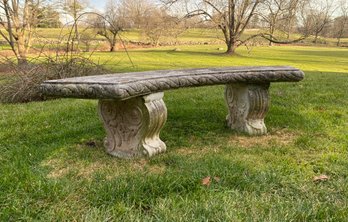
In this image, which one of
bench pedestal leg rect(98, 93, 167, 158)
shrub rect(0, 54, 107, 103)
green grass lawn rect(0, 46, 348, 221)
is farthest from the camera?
shrub rect(0, 54, 107, 103)

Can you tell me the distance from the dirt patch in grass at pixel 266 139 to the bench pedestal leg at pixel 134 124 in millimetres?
854

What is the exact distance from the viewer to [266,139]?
11.4ft

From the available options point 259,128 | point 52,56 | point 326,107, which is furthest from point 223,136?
point 52,56

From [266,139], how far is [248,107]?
387mm

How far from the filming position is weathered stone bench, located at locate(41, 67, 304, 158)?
2.33 meters

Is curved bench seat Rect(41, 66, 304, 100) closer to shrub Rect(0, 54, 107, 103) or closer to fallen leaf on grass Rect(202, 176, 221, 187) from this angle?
fallen leaf on grass Rect(202, 176, 221, 187)

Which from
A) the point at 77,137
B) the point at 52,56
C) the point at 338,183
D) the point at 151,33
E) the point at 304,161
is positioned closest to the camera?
the point at 338,183

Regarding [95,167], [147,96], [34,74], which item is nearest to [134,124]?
[147,96]

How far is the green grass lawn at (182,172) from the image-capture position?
1.92m

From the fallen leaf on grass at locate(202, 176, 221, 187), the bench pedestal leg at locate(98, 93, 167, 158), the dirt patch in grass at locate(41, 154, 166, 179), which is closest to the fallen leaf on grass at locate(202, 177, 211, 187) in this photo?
the fallen leaf on grass at locate(202, 176, 221, 187)

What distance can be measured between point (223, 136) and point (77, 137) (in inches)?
60.3

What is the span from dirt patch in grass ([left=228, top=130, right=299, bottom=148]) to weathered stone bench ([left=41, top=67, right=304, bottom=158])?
0.40 feet

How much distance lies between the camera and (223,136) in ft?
11.7

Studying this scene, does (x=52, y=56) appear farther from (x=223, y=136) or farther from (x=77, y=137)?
(x=223, y=136)
